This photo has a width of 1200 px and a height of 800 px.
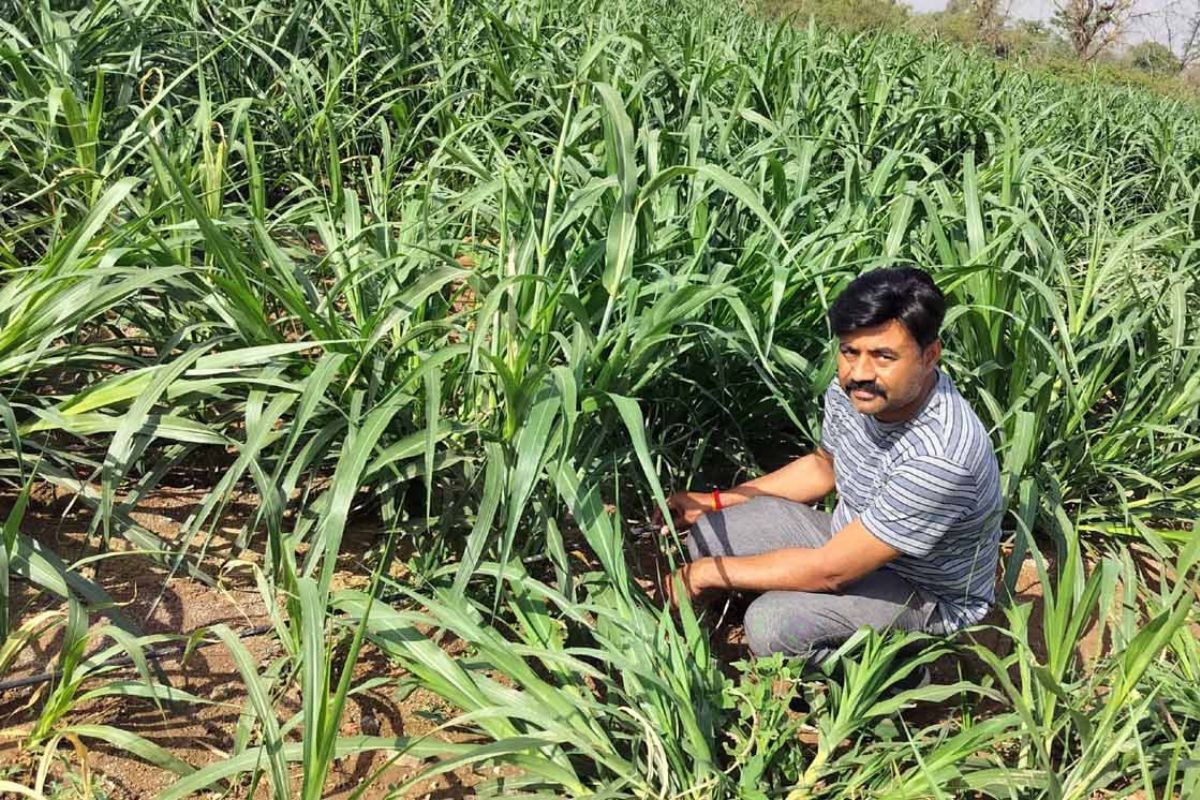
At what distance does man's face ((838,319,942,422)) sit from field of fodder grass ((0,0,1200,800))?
7.4 inches

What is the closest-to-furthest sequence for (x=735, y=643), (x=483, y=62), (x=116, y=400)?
(x=116, y=400), (x=735, y=643), (x=483, y=62)

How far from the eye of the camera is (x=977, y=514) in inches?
65.9

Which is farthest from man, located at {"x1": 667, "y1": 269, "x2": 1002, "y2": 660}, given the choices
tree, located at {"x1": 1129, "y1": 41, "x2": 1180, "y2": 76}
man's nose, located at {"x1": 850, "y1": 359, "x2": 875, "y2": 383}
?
tree, located at {"x1": 1129, "y1": 41, "x2": 1180, "y2": 76}

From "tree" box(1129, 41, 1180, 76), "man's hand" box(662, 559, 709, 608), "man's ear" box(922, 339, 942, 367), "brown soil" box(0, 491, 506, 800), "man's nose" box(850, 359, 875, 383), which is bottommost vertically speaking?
"brown soil" box(0, 491, 506, 800)

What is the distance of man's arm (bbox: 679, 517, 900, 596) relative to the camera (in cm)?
168

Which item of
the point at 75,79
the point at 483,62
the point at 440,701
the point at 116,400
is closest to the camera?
the point at 440,701

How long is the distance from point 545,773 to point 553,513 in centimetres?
50

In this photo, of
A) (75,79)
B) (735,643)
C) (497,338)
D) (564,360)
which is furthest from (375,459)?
(75,79)

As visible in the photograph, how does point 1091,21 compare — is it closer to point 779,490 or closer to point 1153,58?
point 1153,58

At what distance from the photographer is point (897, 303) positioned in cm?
159

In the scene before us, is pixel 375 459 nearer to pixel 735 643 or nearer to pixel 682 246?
pixel 735 643

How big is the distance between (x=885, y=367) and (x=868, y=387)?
0.15ft

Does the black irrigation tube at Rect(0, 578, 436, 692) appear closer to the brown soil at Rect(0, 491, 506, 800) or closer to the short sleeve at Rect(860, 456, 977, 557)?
the brown soil at Rect(0, 491, 506, 800)

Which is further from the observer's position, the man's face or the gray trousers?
the gray trousers
